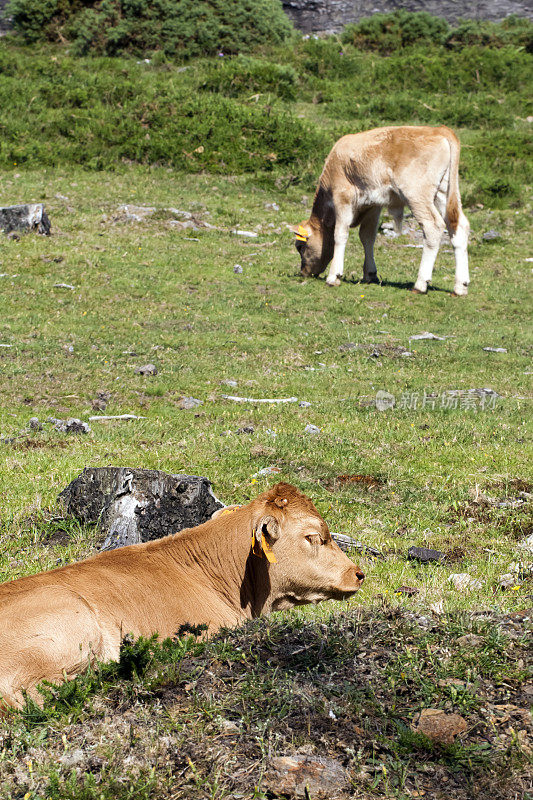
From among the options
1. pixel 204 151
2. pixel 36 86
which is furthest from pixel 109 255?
pixel 36 86

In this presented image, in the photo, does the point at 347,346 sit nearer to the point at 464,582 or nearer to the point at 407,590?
the point at 464,582

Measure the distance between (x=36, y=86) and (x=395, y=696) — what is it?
28.3 m

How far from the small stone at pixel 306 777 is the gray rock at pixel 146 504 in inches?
138

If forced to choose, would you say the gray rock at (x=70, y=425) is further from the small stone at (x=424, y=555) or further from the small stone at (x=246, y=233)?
the small stone at (x=246, y=233)

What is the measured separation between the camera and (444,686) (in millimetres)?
4355

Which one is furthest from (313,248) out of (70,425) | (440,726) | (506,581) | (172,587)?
(440,726)

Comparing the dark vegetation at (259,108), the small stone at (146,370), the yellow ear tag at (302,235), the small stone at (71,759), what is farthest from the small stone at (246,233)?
the small stone at (71,759)

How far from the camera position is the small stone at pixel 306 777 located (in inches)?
144

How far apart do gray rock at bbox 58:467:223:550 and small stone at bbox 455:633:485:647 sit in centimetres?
312

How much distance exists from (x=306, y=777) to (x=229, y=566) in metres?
2.16

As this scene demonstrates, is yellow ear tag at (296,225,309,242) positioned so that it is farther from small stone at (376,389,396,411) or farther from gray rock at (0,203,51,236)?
small stone at (376,389,396,411)

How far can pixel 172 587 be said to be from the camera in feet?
18.1

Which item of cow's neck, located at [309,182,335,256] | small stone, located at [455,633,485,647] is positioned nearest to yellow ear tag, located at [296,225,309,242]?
cow's neck, located at [309,182,335,256]

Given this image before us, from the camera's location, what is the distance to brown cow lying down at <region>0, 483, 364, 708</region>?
4.70 m
